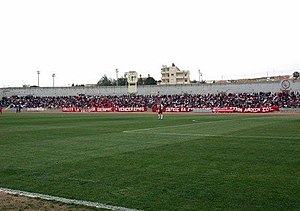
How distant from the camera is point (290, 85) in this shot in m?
63.5

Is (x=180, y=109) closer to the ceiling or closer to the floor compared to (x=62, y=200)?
closer to the floor

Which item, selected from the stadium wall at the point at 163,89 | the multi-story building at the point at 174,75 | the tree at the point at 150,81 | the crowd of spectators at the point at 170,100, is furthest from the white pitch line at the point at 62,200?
the multi-story building at the point at 174,75

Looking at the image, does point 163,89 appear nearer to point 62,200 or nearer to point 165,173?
point 165,173

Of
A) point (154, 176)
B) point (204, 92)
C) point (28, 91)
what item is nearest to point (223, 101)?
point (204, 92)

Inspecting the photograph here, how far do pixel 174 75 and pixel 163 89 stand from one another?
67.4 m

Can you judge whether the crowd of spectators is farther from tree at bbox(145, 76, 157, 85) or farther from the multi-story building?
the multi-story building

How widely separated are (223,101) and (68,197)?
57452mm

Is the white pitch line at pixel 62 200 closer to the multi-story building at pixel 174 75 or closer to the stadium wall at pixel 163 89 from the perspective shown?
the stadium wall at pixel 163 89

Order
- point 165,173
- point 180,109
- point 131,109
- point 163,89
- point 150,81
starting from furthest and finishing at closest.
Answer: point 150,81 → point 163,89 → point 131,109 → point 180,109 → point 165,173

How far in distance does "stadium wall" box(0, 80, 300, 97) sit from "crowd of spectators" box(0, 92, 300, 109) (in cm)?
172

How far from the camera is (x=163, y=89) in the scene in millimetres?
78625

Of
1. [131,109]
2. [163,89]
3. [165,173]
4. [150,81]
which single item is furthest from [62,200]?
[150,81]

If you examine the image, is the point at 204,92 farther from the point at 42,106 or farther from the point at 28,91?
the point at 28,91

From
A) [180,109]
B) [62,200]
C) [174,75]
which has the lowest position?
[180,109]
